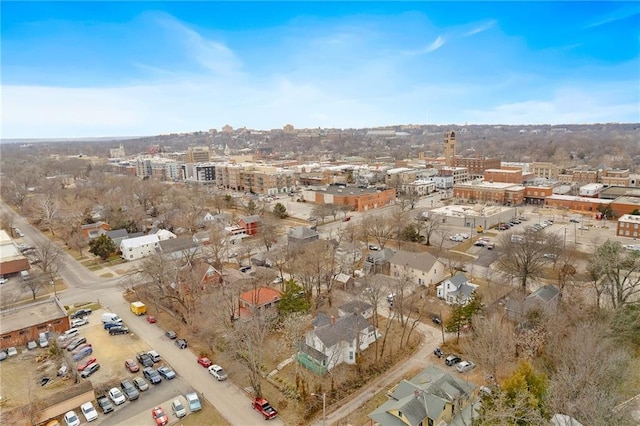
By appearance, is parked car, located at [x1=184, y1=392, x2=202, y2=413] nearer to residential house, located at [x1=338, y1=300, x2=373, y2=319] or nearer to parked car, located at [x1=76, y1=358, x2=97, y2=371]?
parked car, located at [x1=76, y1=358, x2=97, y2=371]

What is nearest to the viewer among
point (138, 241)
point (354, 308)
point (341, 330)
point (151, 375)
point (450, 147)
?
point (151, 375)

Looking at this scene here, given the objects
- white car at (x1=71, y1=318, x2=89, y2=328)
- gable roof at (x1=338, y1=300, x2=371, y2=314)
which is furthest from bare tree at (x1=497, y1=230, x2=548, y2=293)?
white car at (x1=71, y1=318, x2=89, y2=328)

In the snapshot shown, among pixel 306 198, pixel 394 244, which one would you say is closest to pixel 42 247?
pixel 394 244

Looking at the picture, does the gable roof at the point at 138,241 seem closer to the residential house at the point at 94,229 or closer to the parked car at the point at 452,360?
the residential house at the point at 94,229

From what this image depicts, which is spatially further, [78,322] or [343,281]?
[343,281]

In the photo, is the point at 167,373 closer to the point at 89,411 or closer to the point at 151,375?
the point at 151,375

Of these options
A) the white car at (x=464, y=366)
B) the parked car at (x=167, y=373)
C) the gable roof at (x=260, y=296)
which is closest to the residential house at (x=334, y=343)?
the white car at (x=464, y=366)

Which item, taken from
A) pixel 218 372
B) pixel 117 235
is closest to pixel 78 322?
pixel 218 372

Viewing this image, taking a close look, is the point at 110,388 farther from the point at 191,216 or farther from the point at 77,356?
the point at 191,216
